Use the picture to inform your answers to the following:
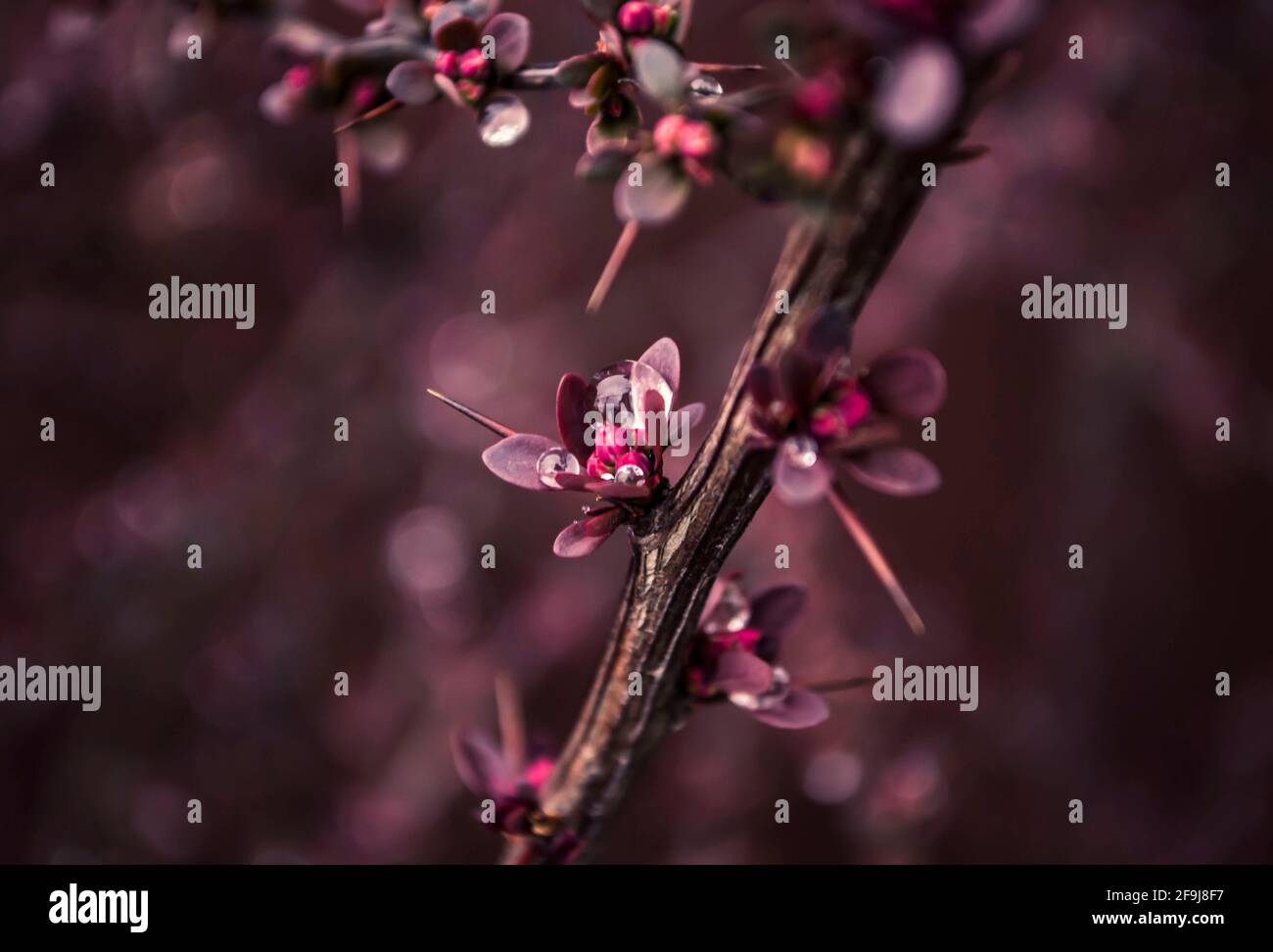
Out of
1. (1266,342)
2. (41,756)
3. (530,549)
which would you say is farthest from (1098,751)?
(41,756)

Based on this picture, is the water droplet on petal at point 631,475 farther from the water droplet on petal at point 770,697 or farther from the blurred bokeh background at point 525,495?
the blurred bokeh background at point 525,495

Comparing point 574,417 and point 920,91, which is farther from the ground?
point 920,91

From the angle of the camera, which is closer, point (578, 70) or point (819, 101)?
point (819, 101)

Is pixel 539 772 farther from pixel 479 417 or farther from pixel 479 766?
pixel 479 417

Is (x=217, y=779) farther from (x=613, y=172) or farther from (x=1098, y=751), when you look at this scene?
(x=1098, y=751)

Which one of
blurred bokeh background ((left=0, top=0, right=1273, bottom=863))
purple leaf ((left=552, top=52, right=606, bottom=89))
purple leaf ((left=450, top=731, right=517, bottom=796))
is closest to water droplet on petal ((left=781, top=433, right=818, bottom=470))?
purple leaf ((left=552, top=52, right=606, bottom=89))

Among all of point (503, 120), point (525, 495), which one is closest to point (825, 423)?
point (503, 120)
